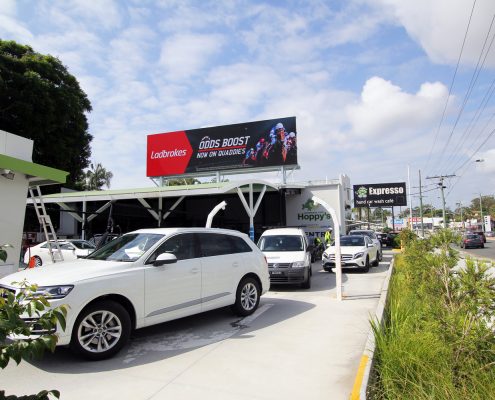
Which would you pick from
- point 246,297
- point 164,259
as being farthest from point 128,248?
point 246,297

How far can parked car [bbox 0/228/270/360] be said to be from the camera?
16.9 ft

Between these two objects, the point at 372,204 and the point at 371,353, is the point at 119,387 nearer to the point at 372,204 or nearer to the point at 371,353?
the point at 371,353

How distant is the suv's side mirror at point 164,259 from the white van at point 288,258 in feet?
17.0

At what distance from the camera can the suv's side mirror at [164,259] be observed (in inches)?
235

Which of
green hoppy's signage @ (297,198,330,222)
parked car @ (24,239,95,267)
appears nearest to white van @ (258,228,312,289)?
parked car @ (24,239,95,267)

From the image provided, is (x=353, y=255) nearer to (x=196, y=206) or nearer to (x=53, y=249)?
(x=53, y=249)

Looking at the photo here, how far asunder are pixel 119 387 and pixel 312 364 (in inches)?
92.7

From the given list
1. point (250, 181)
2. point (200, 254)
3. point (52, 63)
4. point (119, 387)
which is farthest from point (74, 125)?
point (119, 387)

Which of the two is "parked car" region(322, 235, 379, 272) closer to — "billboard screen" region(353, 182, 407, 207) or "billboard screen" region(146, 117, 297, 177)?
"billboard screen" region(146, 117, 297, 177)

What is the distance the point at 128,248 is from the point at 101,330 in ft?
4.94

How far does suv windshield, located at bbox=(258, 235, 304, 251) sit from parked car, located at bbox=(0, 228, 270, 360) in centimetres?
395

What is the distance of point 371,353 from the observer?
471cm

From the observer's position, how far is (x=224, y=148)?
31000 mm

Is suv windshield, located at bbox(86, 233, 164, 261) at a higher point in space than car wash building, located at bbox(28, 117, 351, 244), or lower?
lower
